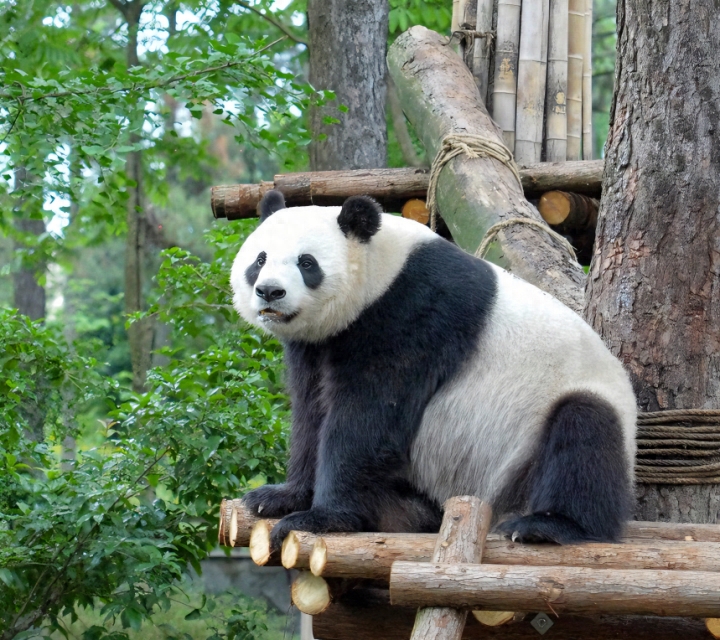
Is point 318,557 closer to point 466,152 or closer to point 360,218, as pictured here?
point 360,218

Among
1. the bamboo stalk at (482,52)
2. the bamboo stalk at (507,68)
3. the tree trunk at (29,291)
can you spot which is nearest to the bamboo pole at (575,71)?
the bamboo stalk at (507,68)

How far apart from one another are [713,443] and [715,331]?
0.43 m

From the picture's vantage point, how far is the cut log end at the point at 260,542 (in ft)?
9.20

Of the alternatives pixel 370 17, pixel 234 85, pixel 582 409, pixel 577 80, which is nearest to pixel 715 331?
pixel 582 409

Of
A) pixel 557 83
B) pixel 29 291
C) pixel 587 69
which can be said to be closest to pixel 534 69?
pixel 557 83

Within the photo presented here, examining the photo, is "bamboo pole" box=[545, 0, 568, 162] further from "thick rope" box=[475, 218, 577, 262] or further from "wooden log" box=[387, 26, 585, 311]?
"thick rope" box=[475, 218, 577, 262]

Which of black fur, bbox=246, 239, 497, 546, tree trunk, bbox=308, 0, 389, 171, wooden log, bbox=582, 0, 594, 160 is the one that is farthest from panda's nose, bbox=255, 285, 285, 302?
tree trunk, bbox=308, 0, 389, 171

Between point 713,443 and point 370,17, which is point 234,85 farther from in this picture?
point 713,443

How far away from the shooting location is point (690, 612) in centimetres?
225

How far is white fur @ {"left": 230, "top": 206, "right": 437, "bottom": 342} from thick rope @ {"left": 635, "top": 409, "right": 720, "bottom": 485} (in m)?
1.08

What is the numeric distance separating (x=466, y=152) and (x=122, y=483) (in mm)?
2496

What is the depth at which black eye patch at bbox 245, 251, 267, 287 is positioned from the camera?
310cm

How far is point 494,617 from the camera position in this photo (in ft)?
8.36

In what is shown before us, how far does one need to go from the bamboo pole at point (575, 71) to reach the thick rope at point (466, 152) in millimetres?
880
